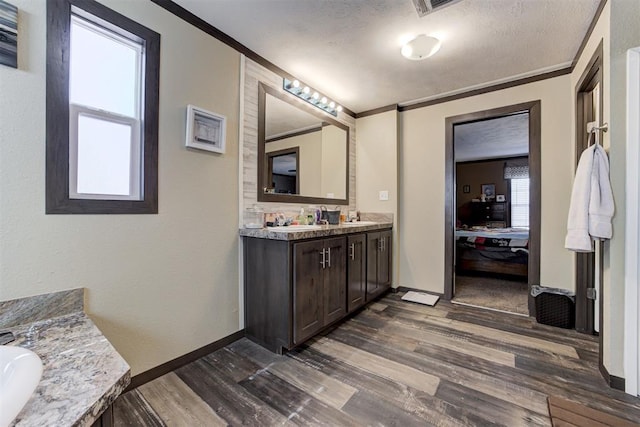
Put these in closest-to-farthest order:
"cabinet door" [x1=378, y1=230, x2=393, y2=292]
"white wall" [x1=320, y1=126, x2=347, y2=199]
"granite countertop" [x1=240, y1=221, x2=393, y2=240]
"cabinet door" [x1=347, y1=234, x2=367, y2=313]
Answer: "granite countertop" [x1=240, y1=221, x2=393, y2=240]
"cabinet door" [x1=347, y1=234, x2=367, y2=313]
"cabinet door" [x1=378, y1=230, x2=393, y2=292]
"white wall" [x1=320, y1=126, x2=347, y2=199]

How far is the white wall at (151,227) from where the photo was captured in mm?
1243

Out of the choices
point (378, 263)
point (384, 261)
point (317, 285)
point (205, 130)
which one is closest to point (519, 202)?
point (384, 261)

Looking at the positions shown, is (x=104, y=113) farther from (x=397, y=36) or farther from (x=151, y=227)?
(x=397, y=36)

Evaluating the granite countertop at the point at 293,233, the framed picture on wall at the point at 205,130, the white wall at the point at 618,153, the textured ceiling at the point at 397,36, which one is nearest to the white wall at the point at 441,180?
the textured ceiling at the point at 397,36

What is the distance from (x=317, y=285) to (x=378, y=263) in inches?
45.7

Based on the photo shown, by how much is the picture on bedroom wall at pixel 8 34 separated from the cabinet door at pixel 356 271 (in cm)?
232

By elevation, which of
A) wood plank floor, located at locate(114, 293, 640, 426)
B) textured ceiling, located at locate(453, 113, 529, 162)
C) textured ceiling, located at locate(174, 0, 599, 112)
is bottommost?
wood plank floor, located at locate(114, 293, 640, 426)

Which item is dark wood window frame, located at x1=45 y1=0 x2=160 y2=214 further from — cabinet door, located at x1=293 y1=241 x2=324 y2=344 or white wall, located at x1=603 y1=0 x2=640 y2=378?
white wall, located at x1=603 y1=0 x2=640 y2=378

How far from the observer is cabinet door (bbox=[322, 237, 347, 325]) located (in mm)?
2244

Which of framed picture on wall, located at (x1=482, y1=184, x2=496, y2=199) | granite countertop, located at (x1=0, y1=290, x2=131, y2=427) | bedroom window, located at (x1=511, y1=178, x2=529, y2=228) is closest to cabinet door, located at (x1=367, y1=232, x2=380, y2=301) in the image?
granite countertop, located at (x1=0, y1=290, x2=131, y2=427)

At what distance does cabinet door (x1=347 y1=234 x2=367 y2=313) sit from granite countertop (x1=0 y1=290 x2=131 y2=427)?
74.0 inches

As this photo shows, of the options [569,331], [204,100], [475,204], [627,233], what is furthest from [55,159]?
[475,204]

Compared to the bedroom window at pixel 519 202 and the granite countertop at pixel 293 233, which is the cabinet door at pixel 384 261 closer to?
the granite countertop at pixel 293 233

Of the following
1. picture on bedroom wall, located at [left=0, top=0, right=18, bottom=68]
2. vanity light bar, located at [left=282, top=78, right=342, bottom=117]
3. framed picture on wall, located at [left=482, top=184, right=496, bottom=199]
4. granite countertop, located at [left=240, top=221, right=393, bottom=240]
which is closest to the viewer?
picture on bedroom wall, located at [left=0, top=0, right=18, bottom=68]
